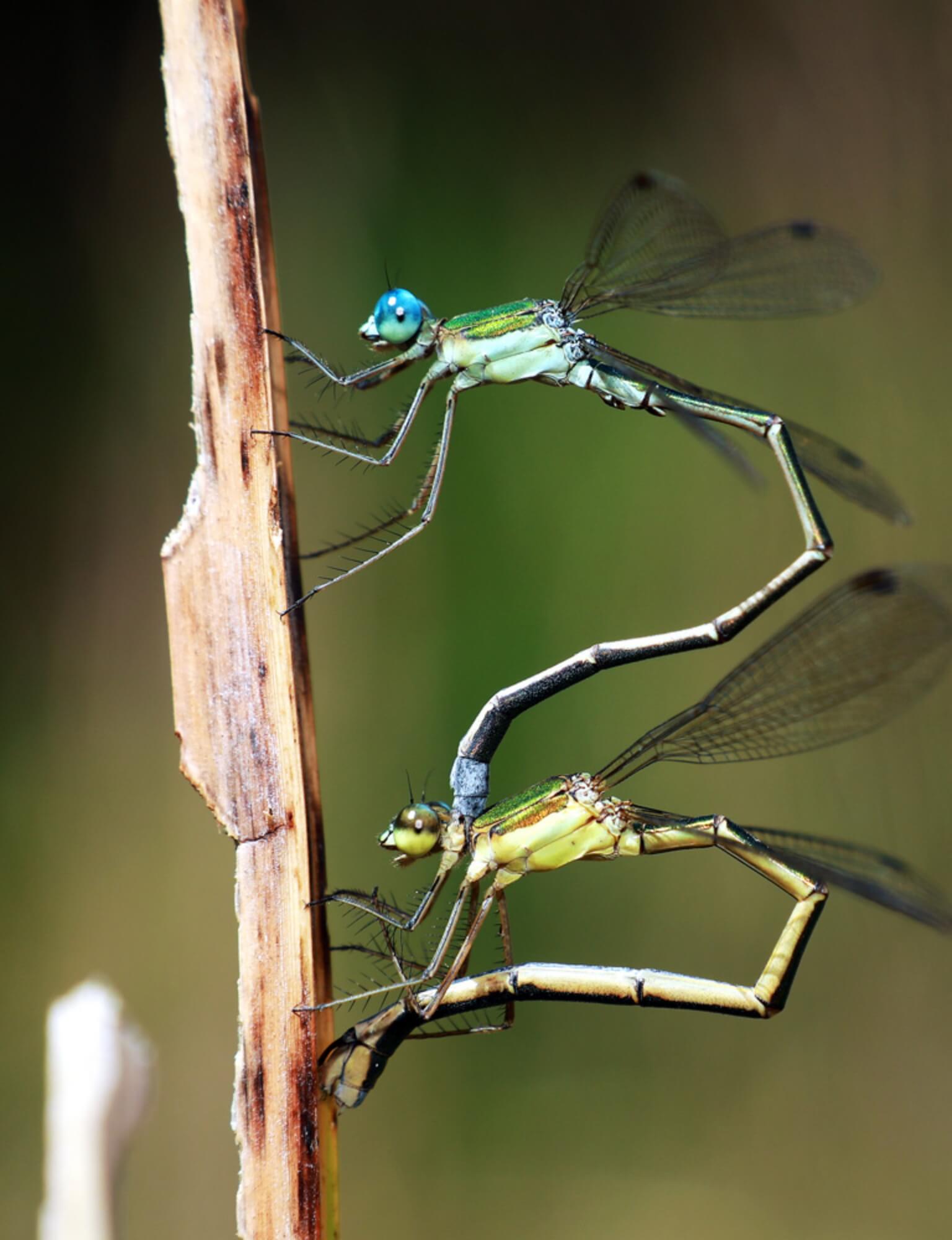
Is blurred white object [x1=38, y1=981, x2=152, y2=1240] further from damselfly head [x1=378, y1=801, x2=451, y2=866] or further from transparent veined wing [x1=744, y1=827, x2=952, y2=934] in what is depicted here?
transparent veined wing [x1=744, y1=827, x2=952, y2=934]

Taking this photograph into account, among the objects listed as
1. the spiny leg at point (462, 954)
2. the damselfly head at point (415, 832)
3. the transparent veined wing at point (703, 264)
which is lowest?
the spiny leg at point (462, 954)

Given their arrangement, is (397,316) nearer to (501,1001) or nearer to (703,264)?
(703,264)

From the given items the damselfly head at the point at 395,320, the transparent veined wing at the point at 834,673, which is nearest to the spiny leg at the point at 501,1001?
the transparent veined wing at the point at 834,673

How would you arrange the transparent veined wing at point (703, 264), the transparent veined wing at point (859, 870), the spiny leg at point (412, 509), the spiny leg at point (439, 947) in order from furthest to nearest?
the transparent veined wing at point (703, 264)
the transparent veined wing at point (859, 870)
the spiny leg at point (412, 509)
the spiny leg at point (439, 947)

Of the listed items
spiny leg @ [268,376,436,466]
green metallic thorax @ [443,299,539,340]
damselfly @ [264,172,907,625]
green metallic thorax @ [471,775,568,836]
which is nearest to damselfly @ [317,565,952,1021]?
green metallic thorax @ [471,775,568,836]

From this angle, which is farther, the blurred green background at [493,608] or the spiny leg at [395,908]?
the blurred green background at [493,608]

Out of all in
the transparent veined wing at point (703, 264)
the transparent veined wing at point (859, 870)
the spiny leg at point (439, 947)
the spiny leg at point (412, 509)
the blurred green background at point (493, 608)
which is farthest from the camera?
the blurred green background at point (493, 608)

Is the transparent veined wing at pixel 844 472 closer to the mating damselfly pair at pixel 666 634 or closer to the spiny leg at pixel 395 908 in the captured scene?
the mating damselfly pair at pixel 666 634

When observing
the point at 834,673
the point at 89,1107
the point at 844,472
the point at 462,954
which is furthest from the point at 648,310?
the point at 89,1107

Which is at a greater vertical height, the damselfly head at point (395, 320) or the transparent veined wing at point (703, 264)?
the transparent veined wing at point (703, 264)
